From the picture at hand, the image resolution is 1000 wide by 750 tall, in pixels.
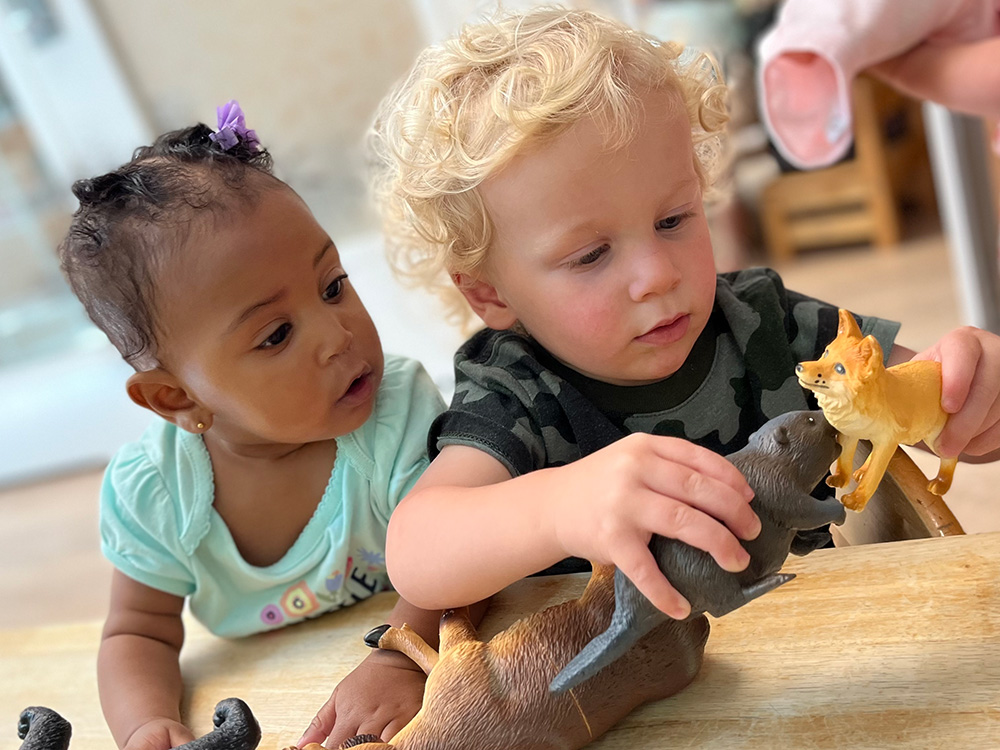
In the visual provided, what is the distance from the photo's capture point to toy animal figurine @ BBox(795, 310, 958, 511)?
51 cm

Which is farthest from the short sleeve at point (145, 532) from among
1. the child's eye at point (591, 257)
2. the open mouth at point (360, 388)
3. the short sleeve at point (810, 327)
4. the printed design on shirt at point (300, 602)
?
the short sleeve at point (810, 327)

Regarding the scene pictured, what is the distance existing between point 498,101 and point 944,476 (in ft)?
1.34

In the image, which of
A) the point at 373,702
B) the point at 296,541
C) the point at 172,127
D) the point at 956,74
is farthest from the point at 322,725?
the point at 172,127

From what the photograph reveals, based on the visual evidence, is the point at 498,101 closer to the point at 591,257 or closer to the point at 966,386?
the point at 591,257

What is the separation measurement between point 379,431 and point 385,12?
2006mm

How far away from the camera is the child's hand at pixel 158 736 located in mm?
724

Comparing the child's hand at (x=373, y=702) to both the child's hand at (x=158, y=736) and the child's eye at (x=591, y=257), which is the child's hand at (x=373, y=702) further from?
the child's eye at (x=591, y=257)

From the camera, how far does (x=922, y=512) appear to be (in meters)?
0.69

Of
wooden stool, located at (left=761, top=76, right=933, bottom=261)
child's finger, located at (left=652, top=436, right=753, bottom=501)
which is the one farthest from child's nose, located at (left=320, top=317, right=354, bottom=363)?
wooden stool, located at (left=761, top=76, right=933, bottom=261)

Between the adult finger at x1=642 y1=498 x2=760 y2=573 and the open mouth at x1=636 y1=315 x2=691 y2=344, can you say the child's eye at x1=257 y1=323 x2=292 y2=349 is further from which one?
the adult finger at x1=642 y1=498 x2=760 y2=573

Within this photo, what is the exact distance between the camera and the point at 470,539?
0.62 metres

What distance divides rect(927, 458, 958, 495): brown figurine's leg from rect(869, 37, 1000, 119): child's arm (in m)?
0.66

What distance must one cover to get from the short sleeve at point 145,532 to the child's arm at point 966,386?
0.65 m

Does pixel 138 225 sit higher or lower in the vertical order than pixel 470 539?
higher
